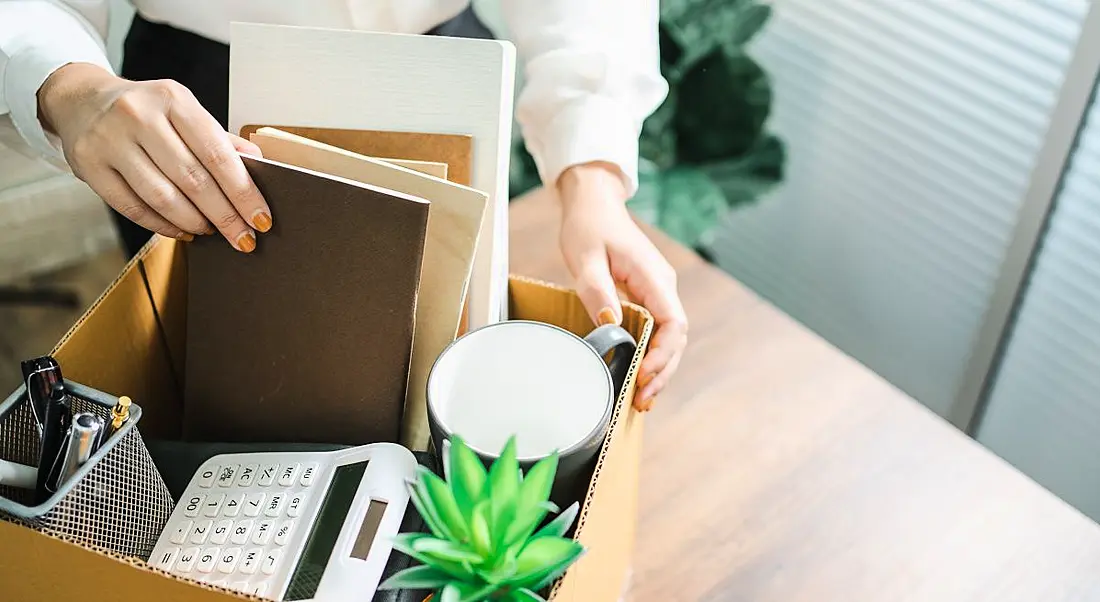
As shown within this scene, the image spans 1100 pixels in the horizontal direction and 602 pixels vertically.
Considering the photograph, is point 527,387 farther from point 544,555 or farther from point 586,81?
point 586,81

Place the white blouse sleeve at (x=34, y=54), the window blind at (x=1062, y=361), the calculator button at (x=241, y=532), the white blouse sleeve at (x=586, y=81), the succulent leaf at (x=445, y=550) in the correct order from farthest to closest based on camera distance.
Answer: the window blind at (x=1062, y=361) → the white blouse sleeve at (x=586, y=81) → the white blouse sleeve at (x=34, y=54) → the calculator button at (x=241, y=532) → the succulent leaf at (x=445, y=550)

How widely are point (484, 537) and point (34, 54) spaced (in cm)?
44

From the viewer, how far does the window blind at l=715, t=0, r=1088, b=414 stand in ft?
3.61

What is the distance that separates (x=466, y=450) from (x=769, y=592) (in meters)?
0.33

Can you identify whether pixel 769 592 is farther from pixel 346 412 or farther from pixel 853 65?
pixel 853 65

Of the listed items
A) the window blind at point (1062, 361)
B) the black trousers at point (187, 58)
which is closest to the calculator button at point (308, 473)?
the black trousers at point (187, 58)

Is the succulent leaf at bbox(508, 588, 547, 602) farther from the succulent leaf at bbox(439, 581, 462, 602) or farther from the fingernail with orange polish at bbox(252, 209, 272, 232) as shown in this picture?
the fingernail with orange polish at bbox(252, 209, 272, 232)

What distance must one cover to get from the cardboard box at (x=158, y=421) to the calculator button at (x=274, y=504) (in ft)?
0.23

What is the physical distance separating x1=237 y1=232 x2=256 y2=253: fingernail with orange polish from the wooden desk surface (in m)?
0.34

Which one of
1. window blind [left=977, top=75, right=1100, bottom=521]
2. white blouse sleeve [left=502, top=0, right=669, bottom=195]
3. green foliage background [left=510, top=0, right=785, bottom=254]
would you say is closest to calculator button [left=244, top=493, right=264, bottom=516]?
white blouse sleeve [left=502, top=0, right=669, bottom=195]

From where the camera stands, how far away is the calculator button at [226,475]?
509 mm

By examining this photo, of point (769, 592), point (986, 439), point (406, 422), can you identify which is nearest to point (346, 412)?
point (406, 422)

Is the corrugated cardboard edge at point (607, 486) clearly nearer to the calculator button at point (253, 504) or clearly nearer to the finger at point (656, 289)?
the finger at point (656, 289)

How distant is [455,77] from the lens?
525 millimetres
